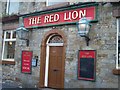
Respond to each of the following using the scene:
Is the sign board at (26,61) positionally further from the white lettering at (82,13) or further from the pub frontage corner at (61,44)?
the white lettering at (82,13)

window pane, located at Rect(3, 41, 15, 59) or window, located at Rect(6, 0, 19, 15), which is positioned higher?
window, located at Rect(6, 0, 19, 15)

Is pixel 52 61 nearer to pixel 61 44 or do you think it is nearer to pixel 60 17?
pixel 61 44

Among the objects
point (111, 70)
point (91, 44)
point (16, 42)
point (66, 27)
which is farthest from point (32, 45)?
point (111, 70)

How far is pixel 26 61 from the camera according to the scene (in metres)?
9.69

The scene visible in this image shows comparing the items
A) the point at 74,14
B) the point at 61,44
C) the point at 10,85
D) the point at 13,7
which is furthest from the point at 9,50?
the point at 74,14

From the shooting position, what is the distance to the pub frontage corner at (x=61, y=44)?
23.7 ft

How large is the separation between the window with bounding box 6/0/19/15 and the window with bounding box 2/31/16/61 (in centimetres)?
115

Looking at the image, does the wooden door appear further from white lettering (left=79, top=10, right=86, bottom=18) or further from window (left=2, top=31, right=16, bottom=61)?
window (left=2, top=31, right=16, bottom=61)

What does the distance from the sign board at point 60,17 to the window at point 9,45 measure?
1.38 meters

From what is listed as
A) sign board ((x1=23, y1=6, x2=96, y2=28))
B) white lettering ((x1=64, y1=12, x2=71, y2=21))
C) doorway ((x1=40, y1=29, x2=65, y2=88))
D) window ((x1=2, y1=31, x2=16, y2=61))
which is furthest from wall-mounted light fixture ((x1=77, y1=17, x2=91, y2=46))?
window ((x1=2, y1=31, x2=16, y2=61))

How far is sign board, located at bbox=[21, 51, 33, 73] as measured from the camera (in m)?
9.52

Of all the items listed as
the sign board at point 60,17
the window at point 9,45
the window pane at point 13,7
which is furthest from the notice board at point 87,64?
the window pane at point 13,7

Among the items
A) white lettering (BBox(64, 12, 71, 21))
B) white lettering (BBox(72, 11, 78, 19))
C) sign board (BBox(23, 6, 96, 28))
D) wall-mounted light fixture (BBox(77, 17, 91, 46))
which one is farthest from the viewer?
white lettering (BBox(64, 12, 71, 21))

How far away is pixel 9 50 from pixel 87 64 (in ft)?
16.7
